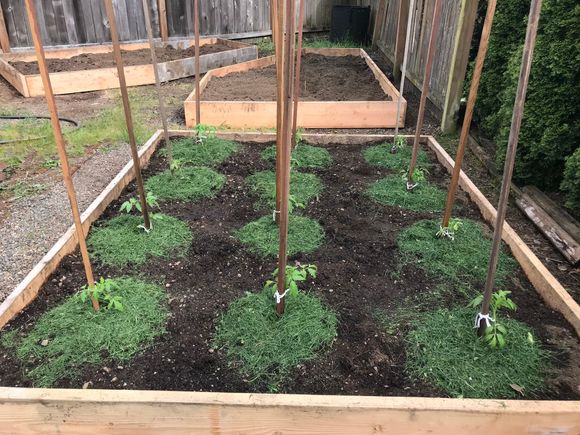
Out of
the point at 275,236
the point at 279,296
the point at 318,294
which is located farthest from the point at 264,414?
the point at 275,236

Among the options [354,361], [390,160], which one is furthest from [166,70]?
[354,361]

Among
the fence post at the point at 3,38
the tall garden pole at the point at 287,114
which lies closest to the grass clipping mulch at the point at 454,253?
the tall garden pole at the point at 287,114

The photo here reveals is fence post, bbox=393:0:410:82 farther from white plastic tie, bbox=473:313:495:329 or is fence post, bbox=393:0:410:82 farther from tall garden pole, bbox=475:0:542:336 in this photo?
white plastic tie, bbox=473:313:495:329

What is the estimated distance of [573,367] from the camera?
7.05 ft

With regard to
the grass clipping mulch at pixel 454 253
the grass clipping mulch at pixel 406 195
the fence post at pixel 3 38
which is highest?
the fence post at pixel 3 38

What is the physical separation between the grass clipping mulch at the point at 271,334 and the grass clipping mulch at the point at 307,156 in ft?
6.34

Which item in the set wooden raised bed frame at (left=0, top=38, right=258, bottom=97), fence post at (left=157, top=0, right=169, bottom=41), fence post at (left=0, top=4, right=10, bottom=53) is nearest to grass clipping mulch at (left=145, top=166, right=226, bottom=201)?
wooden raised bed frame at (left=0, top=38, right=258, bottom=97)

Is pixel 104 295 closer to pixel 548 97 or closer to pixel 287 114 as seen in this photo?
pixel 287 114

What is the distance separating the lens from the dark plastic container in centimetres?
1027

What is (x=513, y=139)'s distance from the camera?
178 centimetres

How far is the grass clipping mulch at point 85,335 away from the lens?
2.12m

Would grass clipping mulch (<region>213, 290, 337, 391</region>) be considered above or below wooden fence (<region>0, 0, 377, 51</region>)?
below

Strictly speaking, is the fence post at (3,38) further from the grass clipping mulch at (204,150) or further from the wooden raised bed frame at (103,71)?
the grass clipping mulch at (204,150)

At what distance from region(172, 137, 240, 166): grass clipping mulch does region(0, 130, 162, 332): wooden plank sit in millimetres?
631
